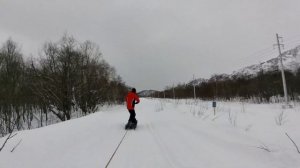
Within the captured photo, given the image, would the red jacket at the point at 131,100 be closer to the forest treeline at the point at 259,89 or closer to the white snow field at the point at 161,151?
the white snow field at the point at 161,151

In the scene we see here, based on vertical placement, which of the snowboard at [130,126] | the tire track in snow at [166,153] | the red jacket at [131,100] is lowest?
the tire track in snow at [166,153]

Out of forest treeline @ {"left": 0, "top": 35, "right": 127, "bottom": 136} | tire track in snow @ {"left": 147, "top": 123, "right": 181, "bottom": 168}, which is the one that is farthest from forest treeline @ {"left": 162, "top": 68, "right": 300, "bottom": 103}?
tire track in snow @ {"left": 147, "top": 123, "right": 181, "bottom": 168}

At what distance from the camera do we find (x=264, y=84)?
1907 inches

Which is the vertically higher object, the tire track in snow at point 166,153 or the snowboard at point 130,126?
the snowboard at point 130,126

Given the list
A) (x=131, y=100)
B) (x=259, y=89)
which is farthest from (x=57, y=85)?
(x=259, y=89)

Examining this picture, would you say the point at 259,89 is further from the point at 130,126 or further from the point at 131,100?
the point at 130,126

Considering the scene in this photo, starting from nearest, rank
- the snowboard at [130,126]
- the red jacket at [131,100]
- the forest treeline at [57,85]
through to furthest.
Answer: the snowboard at [130,126]
the red jacket at [131,100]
the forest treeline at [57,85]

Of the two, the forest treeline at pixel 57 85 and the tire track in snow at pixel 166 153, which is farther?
the forest treeline at pixel 57 85

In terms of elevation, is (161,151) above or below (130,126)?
below

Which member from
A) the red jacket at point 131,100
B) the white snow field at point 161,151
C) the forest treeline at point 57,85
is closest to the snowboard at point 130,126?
the red jacket at point 131,100

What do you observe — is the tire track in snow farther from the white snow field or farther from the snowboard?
the snowboard

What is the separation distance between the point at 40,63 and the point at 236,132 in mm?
32425

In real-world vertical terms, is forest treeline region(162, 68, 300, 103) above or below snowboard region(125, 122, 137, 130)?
above

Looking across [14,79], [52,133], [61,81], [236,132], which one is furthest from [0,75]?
[236,132]
